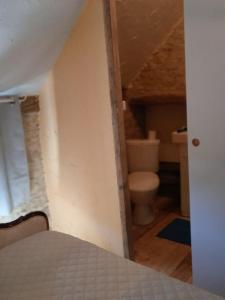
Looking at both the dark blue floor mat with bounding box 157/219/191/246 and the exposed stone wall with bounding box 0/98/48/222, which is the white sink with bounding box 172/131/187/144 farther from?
the exposed stone wall with bounding box 0/98/48/222

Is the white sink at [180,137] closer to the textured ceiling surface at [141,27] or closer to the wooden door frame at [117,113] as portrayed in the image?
the textured ceiling surface at [141,27]

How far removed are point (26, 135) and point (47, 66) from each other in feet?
2.06

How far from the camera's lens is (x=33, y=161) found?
2.51 m

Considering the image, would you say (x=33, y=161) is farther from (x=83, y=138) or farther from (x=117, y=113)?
(x=117, y=113)

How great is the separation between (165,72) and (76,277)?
2.39 metres

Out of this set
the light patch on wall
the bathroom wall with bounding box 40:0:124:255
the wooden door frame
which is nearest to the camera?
the wooden door frame

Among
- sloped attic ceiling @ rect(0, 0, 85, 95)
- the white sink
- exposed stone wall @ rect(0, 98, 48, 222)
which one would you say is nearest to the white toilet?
the white sink

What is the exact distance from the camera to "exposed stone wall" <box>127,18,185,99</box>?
287 centimetres

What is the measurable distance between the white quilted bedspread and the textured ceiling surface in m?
1.70

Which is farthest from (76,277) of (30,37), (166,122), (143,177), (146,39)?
(166,122)

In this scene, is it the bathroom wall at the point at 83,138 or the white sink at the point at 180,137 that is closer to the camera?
the bathroom wall at the point at 83,138

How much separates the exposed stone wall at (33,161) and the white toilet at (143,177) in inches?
33.7

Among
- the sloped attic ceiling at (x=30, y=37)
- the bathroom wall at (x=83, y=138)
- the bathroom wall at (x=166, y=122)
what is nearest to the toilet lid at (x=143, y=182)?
the bathroom wall at (x=166, y=122)

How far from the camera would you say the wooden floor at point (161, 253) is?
7.07ft
